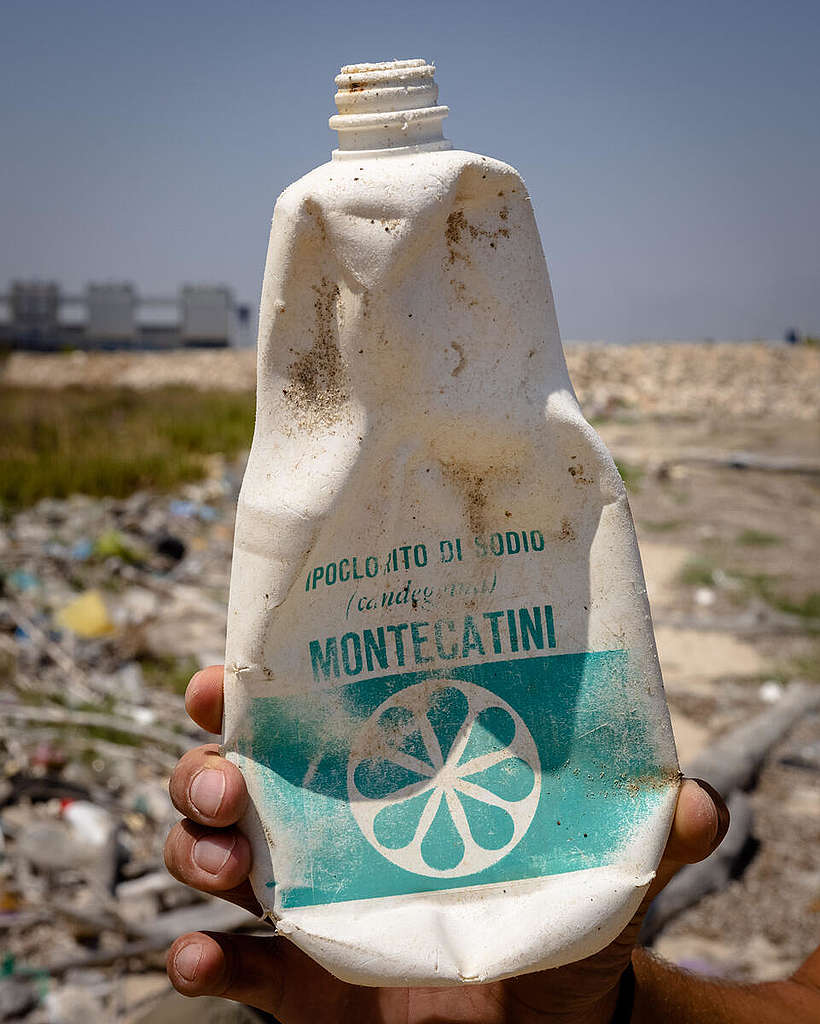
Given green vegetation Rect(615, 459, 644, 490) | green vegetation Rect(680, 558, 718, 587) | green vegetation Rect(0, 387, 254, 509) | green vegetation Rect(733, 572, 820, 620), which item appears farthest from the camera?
green vegetation Rect(615, 459, 644, 490)

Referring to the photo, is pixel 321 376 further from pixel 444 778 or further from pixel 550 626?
pixel 444 778

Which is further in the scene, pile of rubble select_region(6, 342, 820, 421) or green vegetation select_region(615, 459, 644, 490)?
pile of rubble select_region(6, 342, 820, 421)

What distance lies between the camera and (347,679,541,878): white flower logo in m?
1.26

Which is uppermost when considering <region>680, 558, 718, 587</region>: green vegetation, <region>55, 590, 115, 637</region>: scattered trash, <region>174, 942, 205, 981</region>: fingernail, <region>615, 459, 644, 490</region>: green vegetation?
<region>174, 942, 205, 981</region>: fingernail

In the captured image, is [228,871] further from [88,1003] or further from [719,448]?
[719,448]

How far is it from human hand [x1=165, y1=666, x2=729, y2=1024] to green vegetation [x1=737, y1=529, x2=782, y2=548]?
20.7 ft

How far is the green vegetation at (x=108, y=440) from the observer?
830 centimetres

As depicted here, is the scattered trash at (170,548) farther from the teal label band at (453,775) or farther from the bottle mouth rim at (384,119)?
the bottle mouth rim at (384,119)

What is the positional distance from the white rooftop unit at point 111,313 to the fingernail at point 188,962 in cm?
3510

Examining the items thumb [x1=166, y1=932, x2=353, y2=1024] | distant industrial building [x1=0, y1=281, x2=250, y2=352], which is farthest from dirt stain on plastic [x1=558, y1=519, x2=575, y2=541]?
distant industrial building [x1=0, y1=281, x2=250, y2=352]

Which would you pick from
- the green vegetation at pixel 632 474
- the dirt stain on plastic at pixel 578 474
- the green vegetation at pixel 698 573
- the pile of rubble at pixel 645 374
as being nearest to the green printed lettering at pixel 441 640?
the dirt stain on plastic at pixel 578 474

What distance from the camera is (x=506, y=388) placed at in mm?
1255

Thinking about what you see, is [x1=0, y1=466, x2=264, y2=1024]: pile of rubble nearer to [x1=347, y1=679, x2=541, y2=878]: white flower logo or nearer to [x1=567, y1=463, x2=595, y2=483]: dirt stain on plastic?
[x1=347, y1=679, x2=541, y2=878]: white flower logo

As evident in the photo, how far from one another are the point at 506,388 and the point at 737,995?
3.86ft
